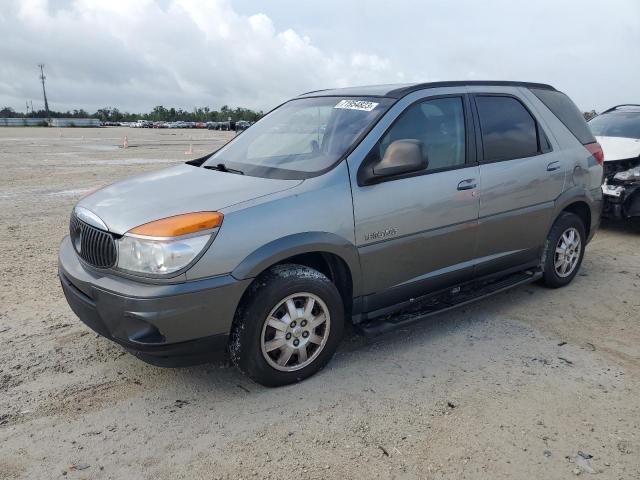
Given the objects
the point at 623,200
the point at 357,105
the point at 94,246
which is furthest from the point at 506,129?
the point at 623,200

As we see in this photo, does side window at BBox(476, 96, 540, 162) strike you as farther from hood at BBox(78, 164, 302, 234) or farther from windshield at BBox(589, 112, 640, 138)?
windshield at BBox(589, 112, 640, 138)

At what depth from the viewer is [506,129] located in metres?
4.46

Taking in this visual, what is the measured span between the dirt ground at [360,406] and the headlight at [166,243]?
0.89 meters

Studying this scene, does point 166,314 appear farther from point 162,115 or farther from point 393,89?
point 162,115

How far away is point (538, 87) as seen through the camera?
5.03m

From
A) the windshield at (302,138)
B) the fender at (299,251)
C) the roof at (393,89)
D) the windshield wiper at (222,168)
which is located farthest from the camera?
the roof at (393,89)

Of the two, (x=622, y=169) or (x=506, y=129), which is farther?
(x=622, y=169)

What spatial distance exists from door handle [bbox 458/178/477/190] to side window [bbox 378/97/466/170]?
144 millimetres

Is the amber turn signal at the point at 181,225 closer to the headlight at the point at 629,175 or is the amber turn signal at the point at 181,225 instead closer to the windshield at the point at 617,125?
the headlight at the point at 629,175

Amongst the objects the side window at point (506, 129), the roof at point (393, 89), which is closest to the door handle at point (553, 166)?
the side window at point (506, 129)

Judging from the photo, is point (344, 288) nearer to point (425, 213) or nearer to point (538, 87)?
point (425, 213)

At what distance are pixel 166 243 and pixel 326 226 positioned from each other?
974 mm

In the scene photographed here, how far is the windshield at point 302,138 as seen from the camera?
Result: 12.0 ft

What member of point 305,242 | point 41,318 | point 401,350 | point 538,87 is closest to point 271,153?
point 305,242
